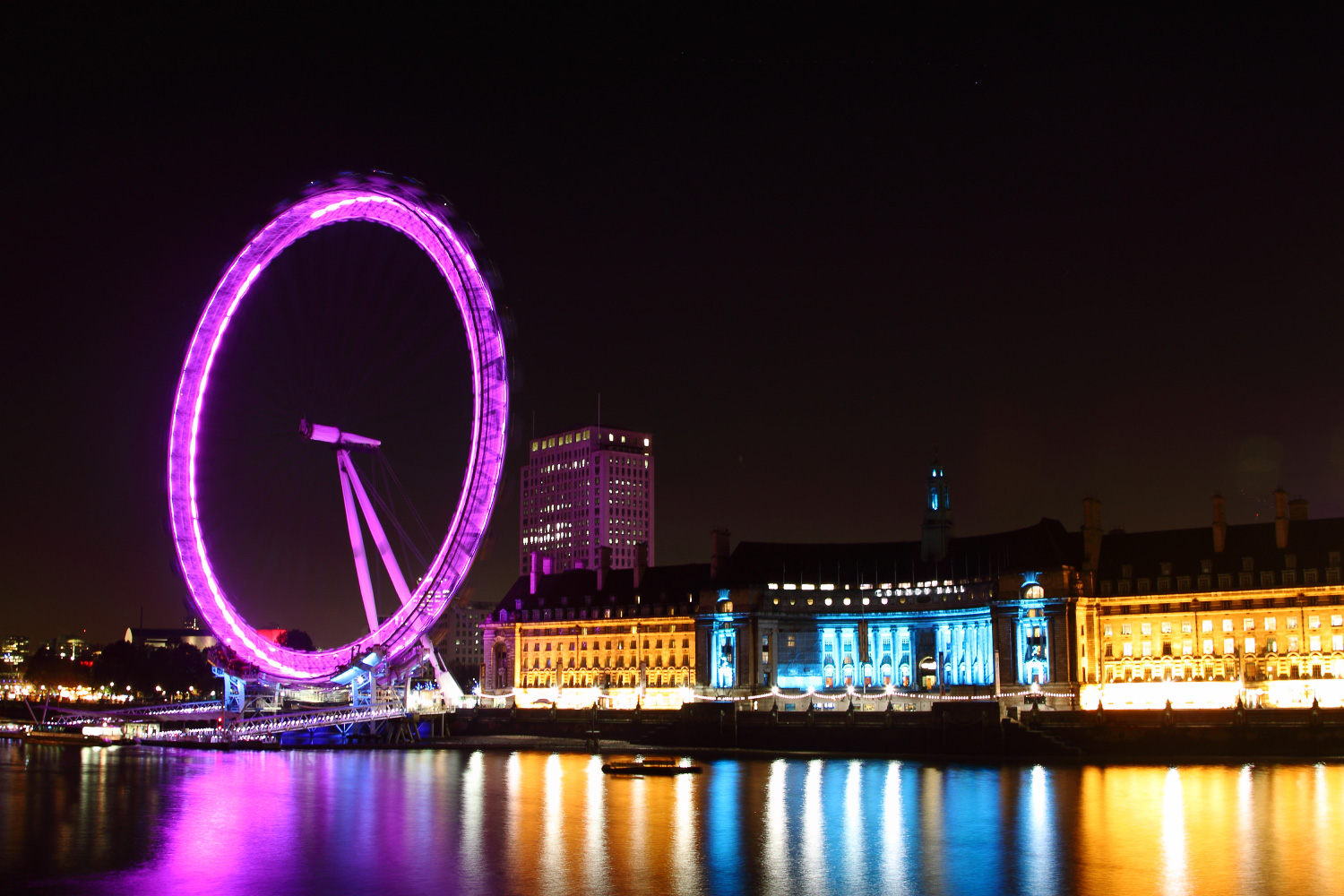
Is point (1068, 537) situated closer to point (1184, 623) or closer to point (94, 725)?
point (1184, 623)

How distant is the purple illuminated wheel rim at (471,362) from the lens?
90.1 meters

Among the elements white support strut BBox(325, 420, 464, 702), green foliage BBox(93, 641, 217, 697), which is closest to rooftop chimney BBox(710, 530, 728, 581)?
white support strut BBox(325, 420, 464, 702)

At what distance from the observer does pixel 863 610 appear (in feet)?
467

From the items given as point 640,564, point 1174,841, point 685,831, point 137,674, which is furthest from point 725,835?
point 137,674

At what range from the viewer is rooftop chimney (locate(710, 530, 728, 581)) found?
490 feet

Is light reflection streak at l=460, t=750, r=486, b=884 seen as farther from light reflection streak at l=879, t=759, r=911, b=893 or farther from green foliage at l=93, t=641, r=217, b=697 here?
green foliage at l=93, t=641, r=217, b=697

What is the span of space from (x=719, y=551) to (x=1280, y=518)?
56857 mm

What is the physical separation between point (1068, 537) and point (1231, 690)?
20.7 meters

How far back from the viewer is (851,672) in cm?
14225

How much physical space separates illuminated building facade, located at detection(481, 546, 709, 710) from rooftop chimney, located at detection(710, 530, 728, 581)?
231 cm

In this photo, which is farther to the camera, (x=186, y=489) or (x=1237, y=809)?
(x=186, y=489)

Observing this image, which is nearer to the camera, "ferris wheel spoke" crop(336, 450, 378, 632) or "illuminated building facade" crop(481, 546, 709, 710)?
"ferris wheel spoke" crop(336, 450, 378, 632)

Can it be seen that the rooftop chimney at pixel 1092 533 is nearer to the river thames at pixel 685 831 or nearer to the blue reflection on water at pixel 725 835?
the river thames at pixel 685 831

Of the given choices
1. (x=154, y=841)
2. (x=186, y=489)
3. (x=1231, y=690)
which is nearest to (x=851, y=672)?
(x=1231, y=690)
